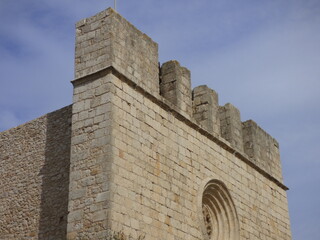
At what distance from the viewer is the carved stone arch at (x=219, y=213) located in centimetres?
1145

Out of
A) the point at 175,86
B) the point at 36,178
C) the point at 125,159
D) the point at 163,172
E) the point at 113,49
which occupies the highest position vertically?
the point at 175,86

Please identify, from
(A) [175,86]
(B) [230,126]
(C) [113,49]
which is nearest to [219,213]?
(B) [230,126]

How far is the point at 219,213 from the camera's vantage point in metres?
11.7

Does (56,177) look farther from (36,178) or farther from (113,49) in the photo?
(113,49)

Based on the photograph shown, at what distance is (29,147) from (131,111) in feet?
6.90

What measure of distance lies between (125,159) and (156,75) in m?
1.96

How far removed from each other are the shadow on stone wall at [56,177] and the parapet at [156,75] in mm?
1032

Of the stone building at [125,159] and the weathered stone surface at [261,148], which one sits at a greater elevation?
the weathered stone surface at [261,148]

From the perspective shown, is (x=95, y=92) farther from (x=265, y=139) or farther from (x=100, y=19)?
(x=265, y=139)

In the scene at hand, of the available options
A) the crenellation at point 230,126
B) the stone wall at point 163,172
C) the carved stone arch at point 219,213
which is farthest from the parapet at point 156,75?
the carved stone arch at point 219,213

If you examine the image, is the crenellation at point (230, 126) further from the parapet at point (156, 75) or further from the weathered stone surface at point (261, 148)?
the weathered stone surface at point (261, 148)

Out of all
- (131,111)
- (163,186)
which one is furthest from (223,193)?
(131,111)

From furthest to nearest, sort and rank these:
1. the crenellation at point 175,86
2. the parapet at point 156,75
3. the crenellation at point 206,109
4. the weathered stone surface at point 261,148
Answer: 1. the weathered stone surface at point 261,148
2. the crenellation at point 206,109
3. the crenellation at point 175,86
4. the parapet at point 156,75

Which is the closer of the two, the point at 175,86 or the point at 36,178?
the point at 36,178
